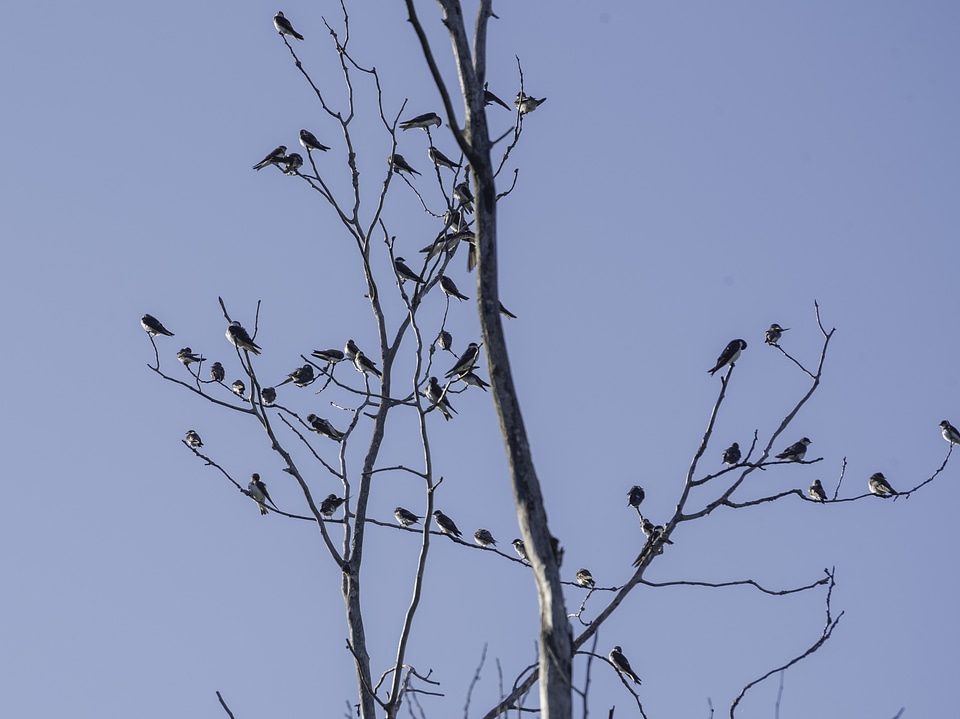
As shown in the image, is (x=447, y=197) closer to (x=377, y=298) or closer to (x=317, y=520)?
(x=377, y=298)

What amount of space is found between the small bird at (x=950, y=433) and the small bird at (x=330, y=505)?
10653mm

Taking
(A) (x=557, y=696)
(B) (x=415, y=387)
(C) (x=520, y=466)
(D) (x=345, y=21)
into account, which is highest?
(D) (x=345, y=21)

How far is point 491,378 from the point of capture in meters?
5.08

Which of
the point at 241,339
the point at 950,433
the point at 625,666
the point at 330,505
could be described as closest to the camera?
the point at 241,339

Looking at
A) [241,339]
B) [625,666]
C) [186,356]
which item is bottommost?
[241,339]

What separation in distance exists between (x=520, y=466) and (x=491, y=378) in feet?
1.34

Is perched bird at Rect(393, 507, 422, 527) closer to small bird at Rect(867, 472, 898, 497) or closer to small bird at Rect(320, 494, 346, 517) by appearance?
small bird at Rect(320, 494, 346, 517)

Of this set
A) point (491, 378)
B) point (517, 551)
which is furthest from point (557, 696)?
point (517, 551)

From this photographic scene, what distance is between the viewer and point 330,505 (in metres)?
16.6

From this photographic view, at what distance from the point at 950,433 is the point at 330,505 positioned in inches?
429

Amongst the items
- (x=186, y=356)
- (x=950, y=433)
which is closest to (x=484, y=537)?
(x=186, y=356)

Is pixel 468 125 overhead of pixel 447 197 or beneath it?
beneath

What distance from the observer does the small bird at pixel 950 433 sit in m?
21.0

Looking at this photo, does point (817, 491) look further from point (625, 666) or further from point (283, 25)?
point (283, 25)
